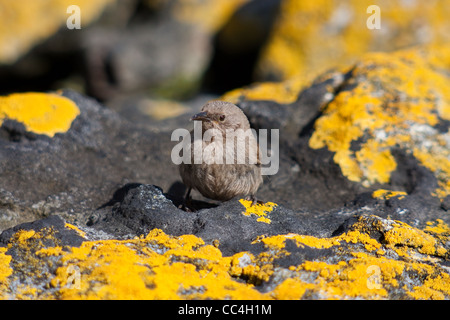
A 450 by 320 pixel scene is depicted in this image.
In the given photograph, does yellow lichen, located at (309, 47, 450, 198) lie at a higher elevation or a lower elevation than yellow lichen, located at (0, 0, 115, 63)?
lower

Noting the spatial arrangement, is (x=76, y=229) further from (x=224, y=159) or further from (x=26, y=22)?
(x=26, y=22)

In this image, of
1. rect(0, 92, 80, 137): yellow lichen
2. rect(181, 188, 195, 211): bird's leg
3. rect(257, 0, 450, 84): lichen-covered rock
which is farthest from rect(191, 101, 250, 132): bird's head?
rect(257, 0, 450, 84): lichen-covered rock

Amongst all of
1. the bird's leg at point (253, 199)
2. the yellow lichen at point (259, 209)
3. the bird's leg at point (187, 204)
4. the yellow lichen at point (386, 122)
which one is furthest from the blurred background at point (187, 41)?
the yellow lichen at point (259, 209)

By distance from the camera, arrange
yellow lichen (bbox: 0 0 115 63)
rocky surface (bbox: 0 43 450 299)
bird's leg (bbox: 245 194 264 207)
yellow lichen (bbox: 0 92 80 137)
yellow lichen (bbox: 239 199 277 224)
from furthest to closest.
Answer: yellow lichen (bbox: 0 0 115 63)
yellow lichen (bbox: 0 92 80 137)
bird's leg (bbox: 245 194 264 207)
yellow lichen (bbox: 239 199 277 224)
rocky surface (bbox: 0 43 450 299)

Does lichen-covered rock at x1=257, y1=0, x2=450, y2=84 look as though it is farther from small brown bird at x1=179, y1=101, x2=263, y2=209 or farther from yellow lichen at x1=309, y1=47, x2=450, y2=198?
small brown bird at x1=179, y1=101, x2=263, y2=209

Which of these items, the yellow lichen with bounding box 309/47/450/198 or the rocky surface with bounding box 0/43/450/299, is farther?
the yellow lichen with bounding box 309/47/450/198

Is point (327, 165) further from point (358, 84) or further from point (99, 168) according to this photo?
point (99, 168)

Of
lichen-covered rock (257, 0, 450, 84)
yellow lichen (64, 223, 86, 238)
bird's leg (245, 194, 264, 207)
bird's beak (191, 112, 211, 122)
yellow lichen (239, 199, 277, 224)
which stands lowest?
yellow lichen (64, 223, 86, 238)
